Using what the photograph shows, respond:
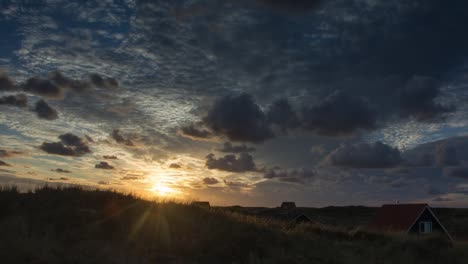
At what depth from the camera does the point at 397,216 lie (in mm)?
44125

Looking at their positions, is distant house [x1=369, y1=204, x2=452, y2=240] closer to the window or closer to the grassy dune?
the window

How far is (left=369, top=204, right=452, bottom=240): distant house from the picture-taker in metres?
41.3

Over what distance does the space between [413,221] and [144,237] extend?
33785mm

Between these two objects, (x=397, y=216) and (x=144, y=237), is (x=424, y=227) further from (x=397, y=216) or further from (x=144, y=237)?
(x=144, y=237)

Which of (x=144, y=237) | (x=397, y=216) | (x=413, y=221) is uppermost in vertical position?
(x=397, y=216)

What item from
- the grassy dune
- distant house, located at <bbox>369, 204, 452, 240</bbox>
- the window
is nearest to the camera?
the grassy dune

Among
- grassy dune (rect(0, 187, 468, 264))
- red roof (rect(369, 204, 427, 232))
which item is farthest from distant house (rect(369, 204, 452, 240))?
grassy dune (rect(0, 187, 468, 264))

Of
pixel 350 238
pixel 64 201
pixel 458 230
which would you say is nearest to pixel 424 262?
pixel 350 238

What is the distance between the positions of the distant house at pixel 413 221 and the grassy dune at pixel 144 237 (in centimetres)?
1925

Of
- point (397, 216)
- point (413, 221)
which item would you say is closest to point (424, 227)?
point (413, 221)

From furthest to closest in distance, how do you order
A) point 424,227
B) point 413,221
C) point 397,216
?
1. point 397,216
2. point 424,227
3. point 413,221

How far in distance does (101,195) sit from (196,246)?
7.47 metres

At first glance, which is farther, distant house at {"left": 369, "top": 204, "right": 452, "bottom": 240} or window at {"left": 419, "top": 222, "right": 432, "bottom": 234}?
window at {"left": 419, "top": 222, "right": 432, "bottom": 234}

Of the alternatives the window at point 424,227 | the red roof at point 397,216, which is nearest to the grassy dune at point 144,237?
the red roof at point 397,216
